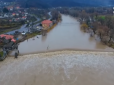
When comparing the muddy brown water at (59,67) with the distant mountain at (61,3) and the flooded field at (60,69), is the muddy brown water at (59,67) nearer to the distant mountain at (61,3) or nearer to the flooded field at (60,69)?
the flooded field at (60,69)

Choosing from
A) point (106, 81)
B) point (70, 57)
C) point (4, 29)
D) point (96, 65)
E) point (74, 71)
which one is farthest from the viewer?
point (4, 29)

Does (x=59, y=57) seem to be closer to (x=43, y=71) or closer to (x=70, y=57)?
(x=70, y=57)

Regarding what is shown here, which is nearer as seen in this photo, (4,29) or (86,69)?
(86,69)

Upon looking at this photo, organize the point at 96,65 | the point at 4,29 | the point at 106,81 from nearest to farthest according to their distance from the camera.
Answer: the point at 106,81 → the point at 96,65 → the point at 4,29

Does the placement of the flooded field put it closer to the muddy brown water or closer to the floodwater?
the muddy brown water

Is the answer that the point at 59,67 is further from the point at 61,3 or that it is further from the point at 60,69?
the point at 61,3

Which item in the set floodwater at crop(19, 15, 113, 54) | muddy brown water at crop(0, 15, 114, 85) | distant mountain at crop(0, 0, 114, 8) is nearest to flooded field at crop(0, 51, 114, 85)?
muddy brown water at crop(0, 15, 114, 85)

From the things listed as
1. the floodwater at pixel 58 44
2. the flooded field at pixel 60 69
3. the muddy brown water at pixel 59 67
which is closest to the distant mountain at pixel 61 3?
the floodwater at pixel 58 44

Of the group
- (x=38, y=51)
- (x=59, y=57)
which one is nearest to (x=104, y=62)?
(x=59, y=57)

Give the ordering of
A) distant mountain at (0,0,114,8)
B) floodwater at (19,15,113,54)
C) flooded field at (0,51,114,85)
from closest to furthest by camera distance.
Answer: flooded field at (0,51,114,85), floodwater at (19,15,113,54), distant mountain at (0,0,114,8)
